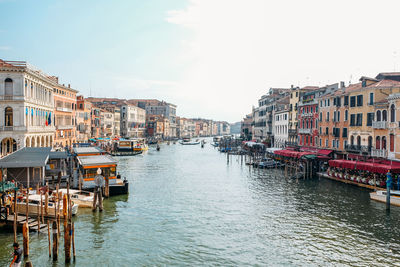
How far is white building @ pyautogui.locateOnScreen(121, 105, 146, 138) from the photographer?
100750mm

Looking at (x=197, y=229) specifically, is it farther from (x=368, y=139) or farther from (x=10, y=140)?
(x=10, y=140)

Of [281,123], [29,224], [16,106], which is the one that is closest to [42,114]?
[16,106]

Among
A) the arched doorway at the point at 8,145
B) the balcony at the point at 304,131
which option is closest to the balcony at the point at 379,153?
the balcony at the point at 304,131

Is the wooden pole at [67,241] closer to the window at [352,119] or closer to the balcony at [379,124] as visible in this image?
the balcony at [379,124]

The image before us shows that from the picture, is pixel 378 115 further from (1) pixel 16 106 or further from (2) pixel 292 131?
(1) pixel 16 106

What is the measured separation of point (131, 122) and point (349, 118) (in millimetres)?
78569

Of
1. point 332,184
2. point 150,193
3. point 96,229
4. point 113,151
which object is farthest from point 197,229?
point 113,151

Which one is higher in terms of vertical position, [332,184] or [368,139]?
[368,139]

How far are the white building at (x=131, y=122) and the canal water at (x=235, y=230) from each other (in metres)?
74.7

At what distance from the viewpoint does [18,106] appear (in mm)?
32250

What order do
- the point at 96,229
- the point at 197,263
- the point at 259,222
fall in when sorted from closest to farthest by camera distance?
the point at 197,263 → the point at 96,229 → the point at 259,222

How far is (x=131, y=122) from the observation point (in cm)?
10431

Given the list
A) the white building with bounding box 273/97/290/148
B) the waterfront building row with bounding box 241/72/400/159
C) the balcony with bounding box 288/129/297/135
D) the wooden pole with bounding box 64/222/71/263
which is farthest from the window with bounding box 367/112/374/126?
the wooden pole with bounding box 64/222/71/263

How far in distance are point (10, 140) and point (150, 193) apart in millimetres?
16649
